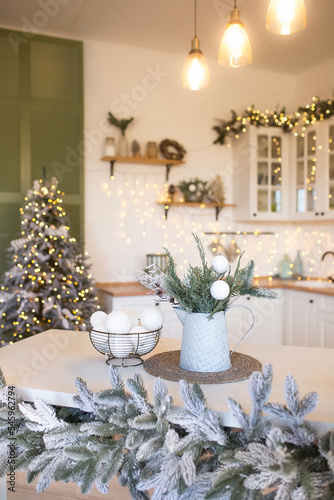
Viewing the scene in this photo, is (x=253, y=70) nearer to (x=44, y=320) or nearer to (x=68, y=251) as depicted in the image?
(x=68, y=251)

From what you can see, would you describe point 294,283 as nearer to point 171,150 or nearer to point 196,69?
point 171,150

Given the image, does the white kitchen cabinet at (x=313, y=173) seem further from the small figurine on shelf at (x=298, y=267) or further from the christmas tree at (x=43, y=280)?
the christmas tree at (x=43, y=280)

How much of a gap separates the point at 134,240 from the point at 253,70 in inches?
84.6

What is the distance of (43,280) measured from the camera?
326 centimetres

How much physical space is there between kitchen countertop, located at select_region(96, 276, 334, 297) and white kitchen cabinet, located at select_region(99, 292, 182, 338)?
0.14ft

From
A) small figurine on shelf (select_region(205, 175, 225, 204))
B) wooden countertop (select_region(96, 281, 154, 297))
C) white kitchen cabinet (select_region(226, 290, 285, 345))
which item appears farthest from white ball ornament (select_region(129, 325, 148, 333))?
small figurine on shelf (select_region(205, 175, 225, 204))

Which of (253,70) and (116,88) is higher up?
(253,70)

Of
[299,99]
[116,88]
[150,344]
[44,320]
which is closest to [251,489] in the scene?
[150,344]

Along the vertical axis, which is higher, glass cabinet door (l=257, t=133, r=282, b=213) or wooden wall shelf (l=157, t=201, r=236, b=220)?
glass cabinet door (l=257, t=133, r=282, b=213)

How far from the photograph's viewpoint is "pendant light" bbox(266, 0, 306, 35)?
1826 millimetres

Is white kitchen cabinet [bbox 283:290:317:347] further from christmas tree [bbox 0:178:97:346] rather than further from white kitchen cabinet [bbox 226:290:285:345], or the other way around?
christmas tree [bbox 0:178:97:346]

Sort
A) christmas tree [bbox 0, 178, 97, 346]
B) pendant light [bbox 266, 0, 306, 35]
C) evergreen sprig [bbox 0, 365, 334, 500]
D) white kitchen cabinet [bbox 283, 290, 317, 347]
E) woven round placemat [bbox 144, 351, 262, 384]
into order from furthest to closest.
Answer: white kitchen cabinet [bbox 283, 290, 317, 347] → christmas tree [bbox 0, 178, 97, 346] → pendant light [bbox 266, 0, 306, 35] → woven round placemat [bbox 144, 351, 262, 384] → evergreen sprig [bbox 0, 365, 334, 500]

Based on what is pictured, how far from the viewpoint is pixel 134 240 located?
14.3 ft

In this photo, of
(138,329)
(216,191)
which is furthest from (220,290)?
(216,191)
